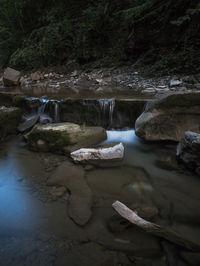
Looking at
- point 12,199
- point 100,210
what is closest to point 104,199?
point 100,210

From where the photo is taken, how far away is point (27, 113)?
15.1 ft

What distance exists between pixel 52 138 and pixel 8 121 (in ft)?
4.79

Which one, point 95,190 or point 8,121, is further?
point 8,121

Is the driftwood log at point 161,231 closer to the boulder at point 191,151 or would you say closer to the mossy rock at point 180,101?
the boulder at point 191,151

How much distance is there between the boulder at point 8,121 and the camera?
3399mm

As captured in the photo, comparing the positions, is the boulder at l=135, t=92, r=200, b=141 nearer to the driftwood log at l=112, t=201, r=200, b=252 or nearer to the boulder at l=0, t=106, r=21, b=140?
the driftwood log at l=112, t=201, r=200, b=252

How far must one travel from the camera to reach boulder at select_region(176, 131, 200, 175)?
2.02m

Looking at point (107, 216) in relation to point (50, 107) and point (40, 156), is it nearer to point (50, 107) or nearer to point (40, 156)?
point (40, 156)

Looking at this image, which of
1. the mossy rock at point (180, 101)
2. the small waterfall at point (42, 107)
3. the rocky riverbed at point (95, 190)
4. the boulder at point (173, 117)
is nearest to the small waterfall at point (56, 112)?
the rocky riverbed at point (95, 190)

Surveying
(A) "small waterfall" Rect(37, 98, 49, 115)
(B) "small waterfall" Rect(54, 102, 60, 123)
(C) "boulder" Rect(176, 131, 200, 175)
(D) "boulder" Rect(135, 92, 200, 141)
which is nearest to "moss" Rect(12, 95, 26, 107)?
(A) "small waterfall" Rect(37, 98, 49, 115)

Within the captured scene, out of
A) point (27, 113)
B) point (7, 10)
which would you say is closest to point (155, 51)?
point (27, 113)

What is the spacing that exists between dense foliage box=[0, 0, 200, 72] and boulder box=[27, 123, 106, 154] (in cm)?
514

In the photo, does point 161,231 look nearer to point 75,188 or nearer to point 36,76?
point 75,188

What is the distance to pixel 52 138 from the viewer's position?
2807mm
